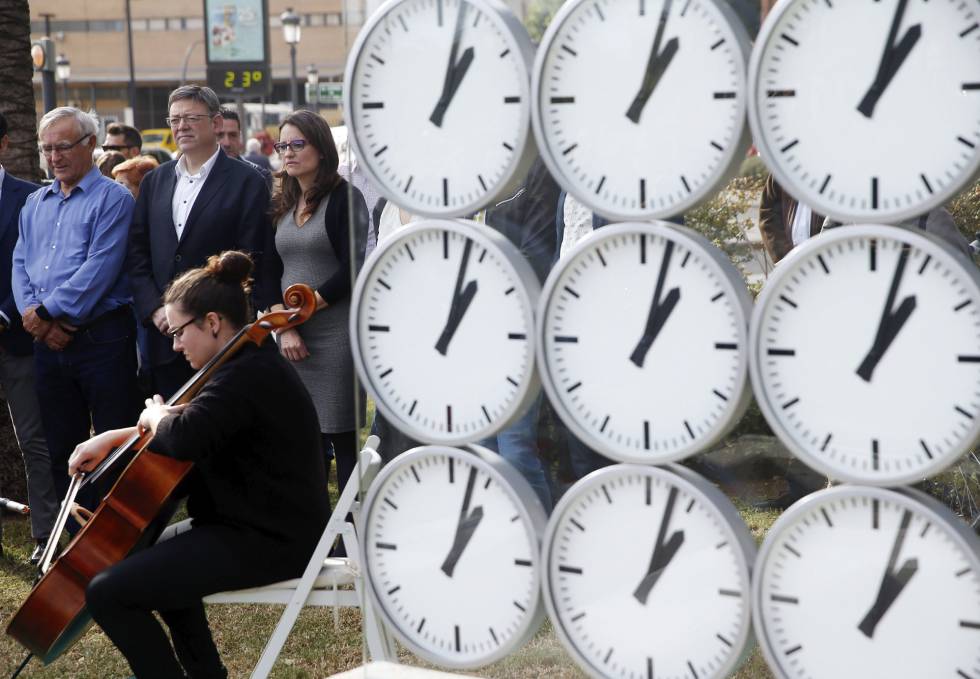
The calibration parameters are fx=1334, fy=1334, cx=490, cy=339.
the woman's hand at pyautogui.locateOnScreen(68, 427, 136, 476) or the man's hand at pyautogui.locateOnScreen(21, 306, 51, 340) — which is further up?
the woman's hand at pyautogui.locateOnScreen(68, 427, 136, 476)

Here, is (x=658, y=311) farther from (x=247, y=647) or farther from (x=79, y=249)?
(x=79, y=249)

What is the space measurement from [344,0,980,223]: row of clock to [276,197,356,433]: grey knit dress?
5.90ft

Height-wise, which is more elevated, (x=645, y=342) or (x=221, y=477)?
(x=645, y=342)

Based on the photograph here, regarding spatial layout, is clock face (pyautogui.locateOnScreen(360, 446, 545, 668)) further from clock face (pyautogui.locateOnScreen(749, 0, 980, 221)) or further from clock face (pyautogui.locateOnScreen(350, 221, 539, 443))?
clock face (pyautogui.locateOnScreen(749, 0, 980, 221))

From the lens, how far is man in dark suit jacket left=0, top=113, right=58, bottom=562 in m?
5.72

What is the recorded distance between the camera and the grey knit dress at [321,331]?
4.55 metres

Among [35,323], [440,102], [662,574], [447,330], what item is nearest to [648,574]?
[662,574]

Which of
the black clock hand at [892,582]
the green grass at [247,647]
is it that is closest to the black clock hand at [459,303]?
the black clock hand at [892,582]

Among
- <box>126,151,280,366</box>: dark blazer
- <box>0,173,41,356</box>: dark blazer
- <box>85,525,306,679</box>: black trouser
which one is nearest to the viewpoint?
<box>85,525,306,679</box>: black trouser

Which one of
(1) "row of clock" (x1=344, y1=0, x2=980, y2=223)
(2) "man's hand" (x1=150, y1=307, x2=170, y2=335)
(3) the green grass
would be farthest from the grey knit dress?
(1) "row of clock" (x1=344, y1=0, x2=980, y2=223)

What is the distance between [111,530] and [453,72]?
1629mm

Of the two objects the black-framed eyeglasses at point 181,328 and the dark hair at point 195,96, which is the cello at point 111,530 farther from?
the dark hair at point 195,96

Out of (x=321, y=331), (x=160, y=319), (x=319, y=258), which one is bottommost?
(x=160, y=319)

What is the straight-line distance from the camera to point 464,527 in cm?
292
